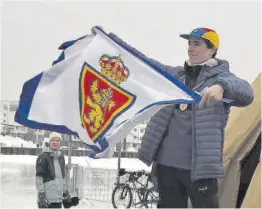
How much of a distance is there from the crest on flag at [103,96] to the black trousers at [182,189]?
0.53 metres

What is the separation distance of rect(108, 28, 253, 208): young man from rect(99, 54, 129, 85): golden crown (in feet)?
1.33

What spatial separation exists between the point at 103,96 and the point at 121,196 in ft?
20.5

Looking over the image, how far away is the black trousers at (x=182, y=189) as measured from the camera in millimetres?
3082

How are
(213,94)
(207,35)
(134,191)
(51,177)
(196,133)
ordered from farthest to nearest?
(134,191)
(51,177)
(207,35)
(196,133)
(213,94)

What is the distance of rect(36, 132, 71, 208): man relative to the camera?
571 cm

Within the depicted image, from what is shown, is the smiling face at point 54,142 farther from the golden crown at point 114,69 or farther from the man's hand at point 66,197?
the golden crown at point 114,69

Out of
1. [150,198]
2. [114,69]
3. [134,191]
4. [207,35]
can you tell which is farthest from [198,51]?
[134,191]

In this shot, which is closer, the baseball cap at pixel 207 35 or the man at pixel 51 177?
the baseball cap at pixel 207 35

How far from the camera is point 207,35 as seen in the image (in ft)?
10.5

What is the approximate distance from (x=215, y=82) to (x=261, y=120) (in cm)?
236

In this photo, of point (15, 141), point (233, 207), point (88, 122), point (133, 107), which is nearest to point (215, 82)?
point (133, 107)

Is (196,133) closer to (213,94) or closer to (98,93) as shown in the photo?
(213,94)

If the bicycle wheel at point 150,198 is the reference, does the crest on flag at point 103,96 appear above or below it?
above

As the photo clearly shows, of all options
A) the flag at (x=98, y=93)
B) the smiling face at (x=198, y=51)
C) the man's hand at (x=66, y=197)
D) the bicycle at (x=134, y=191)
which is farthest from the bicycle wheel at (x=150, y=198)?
the smiling face at (x=198, y=51)
